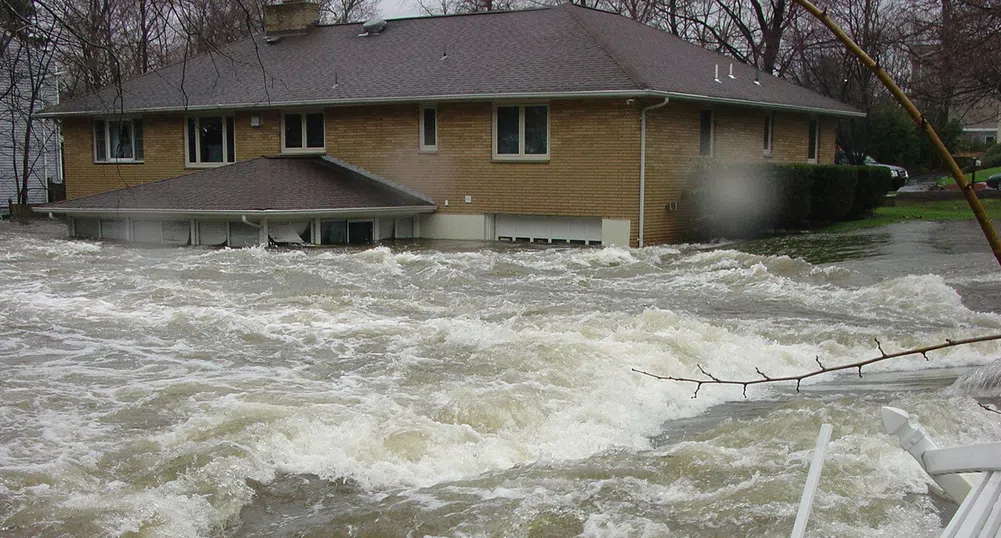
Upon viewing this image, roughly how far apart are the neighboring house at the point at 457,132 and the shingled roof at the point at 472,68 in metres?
0.06

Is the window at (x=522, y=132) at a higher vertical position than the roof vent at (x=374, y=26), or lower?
lower

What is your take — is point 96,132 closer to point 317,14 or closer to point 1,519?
point 317,14

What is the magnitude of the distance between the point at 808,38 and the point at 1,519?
37.4m

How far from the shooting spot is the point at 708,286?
15383mm

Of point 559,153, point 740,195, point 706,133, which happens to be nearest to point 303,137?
point 559,153

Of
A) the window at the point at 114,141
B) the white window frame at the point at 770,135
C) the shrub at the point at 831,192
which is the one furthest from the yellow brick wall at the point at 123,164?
the shrub at the point at 831,192

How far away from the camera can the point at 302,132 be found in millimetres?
25859

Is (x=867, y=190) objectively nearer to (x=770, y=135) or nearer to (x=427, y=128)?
(x=770, y=135)

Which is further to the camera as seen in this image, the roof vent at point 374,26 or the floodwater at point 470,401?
the roof vent at point 374,26

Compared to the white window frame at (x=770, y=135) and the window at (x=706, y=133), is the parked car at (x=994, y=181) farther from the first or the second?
the window at (x=706, y=133)

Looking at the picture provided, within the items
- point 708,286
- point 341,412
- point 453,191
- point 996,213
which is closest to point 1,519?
point 341,412

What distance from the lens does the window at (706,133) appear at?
928 inches

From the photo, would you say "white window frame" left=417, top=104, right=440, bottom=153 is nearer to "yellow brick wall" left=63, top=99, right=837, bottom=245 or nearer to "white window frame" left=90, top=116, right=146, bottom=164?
"yellow brick wall" left=63, top=99, right=837, bottom=245

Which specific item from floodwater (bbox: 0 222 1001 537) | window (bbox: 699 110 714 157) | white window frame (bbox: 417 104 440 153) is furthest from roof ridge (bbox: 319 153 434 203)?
floodwater (bbox: 0 222 1001 537)
